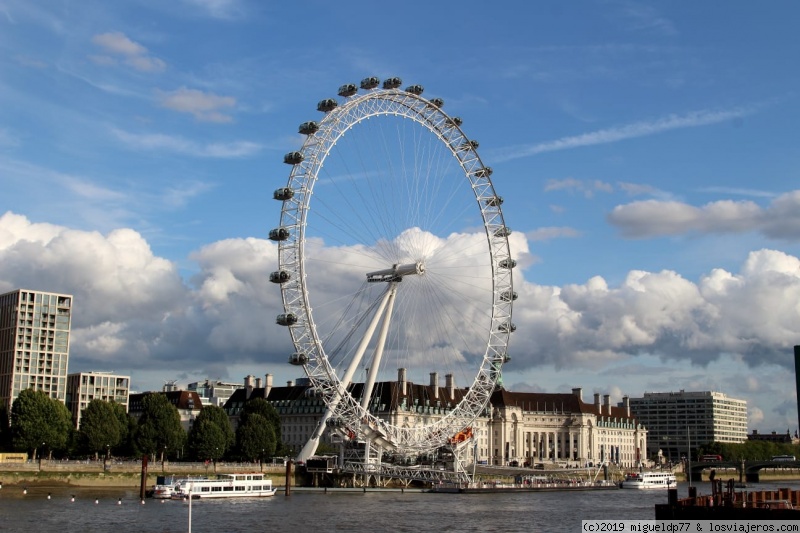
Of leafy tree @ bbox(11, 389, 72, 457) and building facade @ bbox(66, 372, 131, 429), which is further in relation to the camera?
building facade @ bbox(66, 372, 131, 429)

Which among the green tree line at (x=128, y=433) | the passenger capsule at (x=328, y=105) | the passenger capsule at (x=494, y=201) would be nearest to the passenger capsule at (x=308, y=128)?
the passenger capsule at (x=328, y=105)

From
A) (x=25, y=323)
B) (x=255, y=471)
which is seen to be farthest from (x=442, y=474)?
(x=25, y=323)

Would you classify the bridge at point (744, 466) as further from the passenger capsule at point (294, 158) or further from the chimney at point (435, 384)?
the passenger capsule at point (294, 158)

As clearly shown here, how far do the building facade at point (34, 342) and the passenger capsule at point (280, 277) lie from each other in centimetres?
6733

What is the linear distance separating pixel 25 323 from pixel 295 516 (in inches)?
3268

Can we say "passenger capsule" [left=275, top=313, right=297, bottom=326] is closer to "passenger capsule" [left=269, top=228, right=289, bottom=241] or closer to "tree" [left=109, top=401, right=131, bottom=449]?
"passenger capsule" [left=269, top=228, right=289, bottom=241]

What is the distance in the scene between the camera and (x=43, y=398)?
310 ft

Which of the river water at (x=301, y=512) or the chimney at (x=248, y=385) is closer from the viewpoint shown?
the river water at (x=301, y=512)

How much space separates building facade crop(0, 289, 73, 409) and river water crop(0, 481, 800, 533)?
5337 centimetres

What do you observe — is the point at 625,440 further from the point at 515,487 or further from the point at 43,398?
the point at 43,398

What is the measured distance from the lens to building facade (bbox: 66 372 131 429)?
14462 centimetres

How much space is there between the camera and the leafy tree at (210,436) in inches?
3940

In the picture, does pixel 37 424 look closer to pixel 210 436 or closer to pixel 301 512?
pixel 210 436

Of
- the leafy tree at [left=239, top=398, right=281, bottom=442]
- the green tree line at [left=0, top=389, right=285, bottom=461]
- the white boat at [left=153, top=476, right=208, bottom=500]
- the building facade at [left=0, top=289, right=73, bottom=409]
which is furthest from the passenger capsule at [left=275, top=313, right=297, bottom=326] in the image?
the building facade at [left=0, top=289, right=73, bottom=409]
